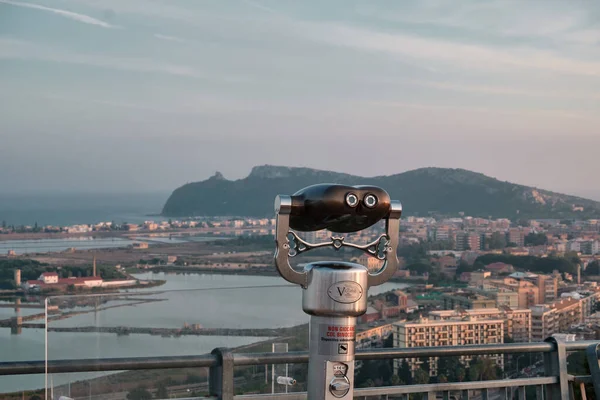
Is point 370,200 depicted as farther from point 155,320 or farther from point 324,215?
point 155,320

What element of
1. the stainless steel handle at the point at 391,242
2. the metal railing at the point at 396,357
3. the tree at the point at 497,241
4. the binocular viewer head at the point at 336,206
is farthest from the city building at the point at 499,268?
the binocular viewer head at the point at 336,206

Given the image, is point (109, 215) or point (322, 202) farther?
point (109, 215)

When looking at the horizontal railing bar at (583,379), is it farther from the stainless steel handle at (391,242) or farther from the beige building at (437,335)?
the stainless steel handle at (391,242)

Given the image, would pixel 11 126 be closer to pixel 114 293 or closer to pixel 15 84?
pixel 15 84

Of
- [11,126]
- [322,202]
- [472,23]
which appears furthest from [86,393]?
[11,126]

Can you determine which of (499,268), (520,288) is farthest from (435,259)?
(520,288)
